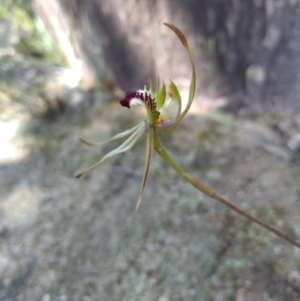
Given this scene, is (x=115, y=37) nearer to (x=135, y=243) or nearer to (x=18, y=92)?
(x=18, y=92)

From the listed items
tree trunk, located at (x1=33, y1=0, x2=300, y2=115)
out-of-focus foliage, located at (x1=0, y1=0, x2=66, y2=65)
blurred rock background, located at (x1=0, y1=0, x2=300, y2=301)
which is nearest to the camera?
blurred rock background, located at (x1=0, y1=0, x2=300, y2=301)

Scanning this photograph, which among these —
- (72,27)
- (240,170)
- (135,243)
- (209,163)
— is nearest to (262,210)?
(240,170)

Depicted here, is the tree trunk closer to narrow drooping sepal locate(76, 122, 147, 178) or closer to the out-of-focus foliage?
the out-of-focus foliage

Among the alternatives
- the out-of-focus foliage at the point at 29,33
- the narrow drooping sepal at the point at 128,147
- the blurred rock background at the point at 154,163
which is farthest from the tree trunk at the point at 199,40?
the narrow drooping sepal at the point at 128,147

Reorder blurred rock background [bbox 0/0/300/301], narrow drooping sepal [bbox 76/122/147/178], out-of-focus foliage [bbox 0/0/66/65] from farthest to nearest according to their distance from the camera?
out-of-focus foliage [bbox 0/0/66/65] < blurred rock background [bbox 0/0/300/301] < narrow drooping sepal [bbox 76/122/147/178]

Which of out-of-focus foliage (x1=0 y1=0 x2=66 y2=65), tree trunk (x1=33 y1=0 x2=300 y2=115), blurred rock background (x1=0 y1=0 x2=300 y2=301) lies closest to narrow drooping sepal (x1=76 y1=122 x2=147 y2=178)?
blurred rock background (x1=0 y1=0 x2=300 y2=301)

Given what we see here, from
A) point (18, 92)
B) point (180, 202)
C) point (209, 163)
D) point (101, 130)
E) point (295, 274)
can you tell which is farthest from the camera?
Result: point (18, 92)
